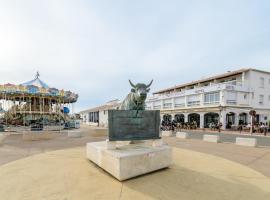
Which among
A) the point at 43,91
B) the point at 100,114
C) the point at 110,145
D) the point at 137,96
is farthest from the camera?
the point at 100,114

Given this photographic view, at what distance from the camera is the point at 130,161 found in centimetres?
479

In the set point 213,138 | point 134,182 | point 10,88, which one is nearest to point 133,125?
point 134,182

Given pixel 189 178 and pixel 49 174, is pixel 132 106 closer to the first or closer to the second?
pixel 189 178

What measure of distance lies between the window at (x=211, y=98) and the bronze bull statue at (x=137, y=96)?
26840mm

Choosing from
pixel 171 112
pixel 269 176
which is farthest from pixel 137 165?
pixel 171 112

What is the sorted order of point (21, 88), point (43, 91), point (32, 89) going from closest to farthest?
point (21, 88), point (32, 89), point (43, 91)

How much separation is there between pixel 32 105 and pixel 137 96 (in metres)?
25.5

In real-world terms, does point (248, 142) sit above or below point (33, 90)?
below

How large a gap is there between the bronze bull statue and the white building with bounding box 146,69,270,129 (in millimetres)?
25067

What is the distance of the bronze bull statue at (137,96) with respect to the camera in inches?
224

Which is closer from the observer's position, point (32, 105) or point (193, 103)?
point (32, 105)

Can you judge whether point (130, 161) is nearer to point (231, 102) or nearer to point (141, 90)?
point (141, 90)

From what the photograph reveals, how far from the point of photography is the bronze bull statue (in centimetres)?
568

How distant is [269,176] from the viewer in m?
5.44
